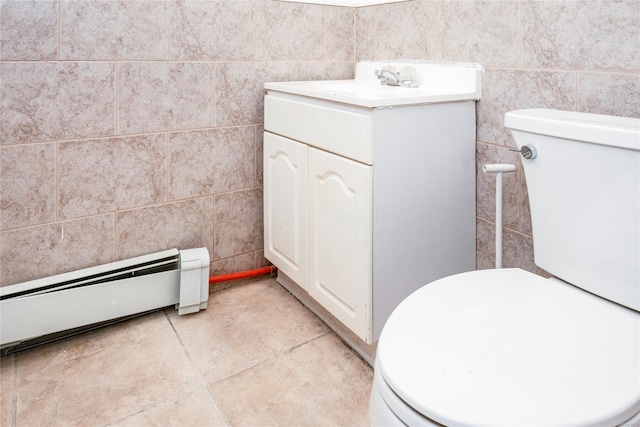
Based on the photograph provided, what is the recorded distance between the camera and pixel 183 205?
1.86m

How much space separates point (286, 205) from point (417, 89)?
0.64m

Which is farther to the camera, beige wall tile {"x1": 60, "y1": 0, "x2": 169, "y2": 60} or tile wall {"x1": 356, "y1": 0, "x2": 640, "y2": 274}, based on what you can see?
beige wall tile {"x1": 60, "y1": 0, "x2": 169, "y2": 60}

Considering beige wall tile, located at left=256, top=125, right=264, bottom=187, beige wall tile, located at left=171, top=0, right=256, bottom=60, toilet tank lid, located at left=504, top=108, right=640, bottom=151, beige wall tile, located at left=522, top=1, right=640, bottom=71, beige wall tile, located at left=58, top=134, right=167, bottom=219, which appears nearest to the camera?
toilet tank lid, located at left=504, top=108, right=640, bottom=151

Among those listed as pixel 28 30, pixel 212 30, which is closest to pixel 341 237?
pixel 212 30

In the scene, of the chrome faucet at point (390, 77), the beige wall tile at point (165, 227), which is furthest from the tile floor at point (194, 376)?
the chrome faucet at point (390, 77)

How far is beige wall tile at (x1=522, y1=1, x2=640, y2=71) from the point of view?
1.14m

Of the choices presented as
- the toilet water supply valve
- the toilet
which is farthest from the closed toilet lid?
the toilet water supply valve

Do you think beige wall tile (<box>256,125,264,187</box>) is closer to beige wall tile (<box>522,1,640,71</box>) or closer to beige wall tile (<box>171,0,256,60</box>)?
A: beige wall tile (<box>171,0,256,60</box>)

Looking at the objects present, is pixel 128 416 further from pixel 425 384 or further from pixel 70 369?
pixel 425 384

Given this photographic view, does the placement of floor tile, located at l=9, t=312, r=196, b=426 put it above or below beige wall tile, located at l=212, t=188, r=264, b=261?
below

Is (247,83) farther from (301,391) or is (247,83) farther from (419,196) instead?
(301,391)

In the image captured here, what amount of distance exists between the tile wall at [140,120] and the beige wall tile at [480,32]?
1.98 feet

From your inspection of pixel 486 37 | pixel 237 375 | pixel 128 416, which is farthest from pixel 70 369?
pixel 486 37

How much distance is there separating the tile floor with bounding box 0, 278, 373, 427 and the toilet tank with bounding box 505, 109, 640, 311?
2.25ft
